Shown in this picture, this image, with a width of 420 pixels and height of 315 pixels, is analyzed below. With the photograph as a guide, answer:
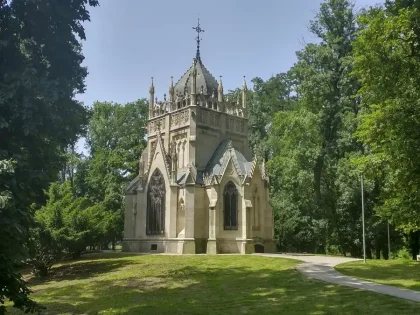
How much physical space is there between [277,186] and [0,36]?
116 feet

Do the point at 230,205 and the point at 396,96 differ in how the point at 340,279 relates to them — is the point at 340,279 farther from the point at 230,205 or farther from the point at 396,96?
the point at 230,205

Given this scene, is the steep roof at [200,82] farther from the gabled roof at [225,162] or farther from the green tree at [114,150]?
the green tree at [114,150]

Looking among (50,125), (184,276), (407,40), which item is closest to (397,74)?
(407,40)

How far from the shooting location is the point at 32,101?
13.0m

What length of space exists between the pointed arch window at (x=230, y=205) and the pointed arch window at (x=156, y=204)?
5.48 metres

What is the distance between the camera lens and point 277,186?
1793 inches

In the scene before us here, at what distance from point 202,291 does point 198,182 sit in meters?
17.2

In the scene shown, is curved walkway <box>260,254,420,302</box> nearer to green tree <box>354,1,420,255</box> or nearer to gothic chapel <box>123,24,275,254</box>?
green tree <box>354,1,420,255</box>

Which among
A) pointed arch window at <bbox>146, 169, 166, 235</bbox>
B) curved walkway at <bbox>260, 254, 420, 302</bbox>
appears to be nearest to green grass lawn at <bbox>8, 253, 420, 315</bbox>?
curved walkway at <bbox>260, 254, 420, 302</bbox>

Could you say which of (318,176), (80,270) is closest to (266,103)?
(318,176)

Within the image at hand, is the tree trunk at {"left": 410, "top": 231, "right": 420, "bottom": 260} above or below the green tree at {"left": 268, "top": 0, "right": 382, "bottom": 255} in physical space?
below

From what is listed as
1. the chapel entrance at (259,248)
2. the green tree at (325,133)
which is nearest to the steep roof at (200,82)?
the green tree at (325,133)

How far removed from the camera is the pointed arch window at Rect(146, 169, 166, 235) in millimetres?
36344

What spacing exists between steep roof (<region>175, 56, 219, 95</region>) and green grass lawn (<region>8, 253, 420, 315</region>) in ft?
52.6
